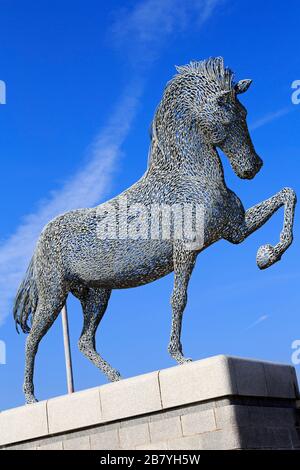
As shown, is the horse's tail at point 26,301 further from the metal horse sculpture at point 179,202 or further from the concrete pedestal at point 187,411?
the concrete pedestal at point 187,411

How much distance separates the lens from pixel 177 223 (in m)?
7.07

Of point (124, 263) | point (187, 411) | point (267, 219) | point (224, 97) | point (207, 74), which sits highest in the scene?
point (207, 74)

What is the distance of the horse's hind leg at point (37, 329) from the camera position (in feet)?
25.4

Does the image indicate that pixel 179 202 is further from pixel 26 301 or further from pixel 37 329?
pixel 26 301

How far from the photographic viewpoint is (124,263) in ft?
24.0

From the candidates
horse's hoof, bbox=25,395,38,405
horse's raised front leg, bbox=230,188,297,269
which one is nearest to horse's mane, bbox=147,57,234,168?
horse's raised front leg, bbox=230,188,297,269

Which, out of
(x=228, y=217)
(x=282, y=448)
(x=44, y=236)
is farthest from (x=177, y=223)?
(x=282, y=448)

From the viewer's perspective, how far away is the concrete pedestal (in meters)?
5.99

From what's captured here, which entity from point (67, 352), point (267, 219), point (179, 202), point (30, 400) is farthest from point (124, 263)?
point (67, 352)

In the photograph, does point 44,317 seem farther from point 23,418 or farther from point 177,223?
point 177,223

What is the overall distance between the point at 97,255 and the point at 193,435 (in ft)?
7.13

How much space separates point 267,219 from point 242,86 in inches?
54.1

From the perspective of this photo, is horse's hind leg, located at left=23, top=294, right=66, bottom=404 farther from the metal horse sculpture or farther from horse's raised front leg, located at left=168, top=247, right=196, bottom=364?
horse's raised front leg, located at left=168, top=247, right=196, bottom=364

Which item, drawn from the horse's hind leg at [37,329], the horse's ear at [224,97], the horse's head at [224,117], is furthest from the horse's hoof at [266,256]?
the horse's hind leg at [37,329]
